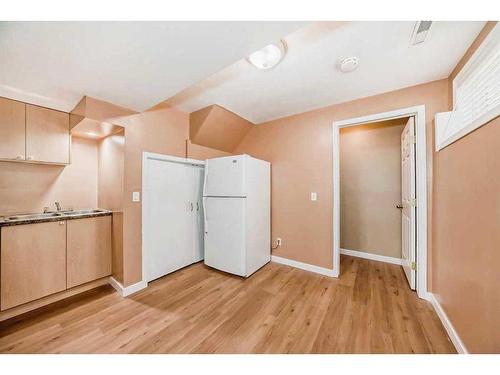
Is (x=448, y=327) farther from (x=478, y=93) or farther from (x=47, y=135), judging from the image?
(x=47, y=135)

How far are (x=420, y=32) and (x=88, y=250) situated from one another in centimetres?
364

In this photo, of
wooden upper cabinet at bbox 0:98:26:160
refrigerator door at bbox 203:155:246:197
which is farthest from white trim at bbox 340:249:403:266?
wooden upper cabinet at bbox 0:98:26:160

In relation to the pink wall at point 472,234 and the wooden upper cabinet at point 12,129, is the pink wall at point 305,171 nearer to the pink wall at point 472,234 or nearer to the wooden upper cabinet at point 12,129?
the pink wall at point 472,234

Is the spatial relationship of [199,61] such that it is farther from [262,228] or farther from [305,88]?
[262,228]

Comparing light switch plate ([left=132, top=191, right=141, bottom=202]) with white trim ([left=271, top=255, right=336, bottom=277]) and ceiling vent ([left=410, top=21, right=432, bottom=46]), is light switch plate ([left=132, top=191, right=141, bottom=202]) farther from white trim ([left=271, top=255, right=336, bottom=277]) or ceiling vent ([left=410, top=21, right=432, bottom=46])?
ceiling vent ([left=410, top=21, right=432, bottom=46])

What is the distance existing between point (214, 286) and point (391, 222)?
9.62 ft

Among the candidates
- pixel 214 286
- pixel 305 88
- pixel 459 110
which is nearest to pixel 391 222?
pixel 459 110

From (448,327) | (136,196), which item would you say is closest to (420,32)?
(448,327)

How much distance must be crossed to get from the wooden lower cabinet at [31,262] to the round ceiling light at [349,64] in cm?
318

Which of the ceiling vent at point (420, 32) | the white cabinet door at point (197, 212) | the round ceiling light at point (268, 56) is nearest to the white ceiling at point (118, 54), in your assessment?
the round ceiling light at point (268, 56)

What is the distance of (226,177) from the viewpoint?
250 centimetres

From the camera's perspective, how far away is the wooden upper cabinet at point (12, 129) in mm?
1739

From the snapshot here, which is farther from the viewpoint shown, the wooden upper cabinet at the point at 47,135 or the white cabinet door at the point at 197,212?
the white cabinet door at the point at 197,212

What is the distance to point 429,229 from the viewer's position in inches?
75.0
